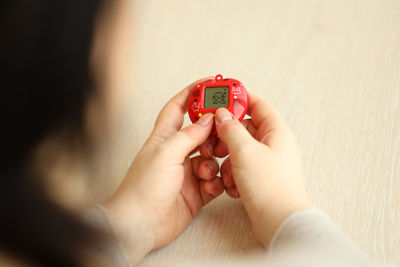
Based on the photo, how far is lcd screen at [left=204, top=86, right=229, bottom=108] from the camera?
0.65 metres

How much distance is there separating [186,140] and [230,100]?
12 centimetres

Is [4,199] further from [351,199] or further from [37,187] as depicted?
[351,199]

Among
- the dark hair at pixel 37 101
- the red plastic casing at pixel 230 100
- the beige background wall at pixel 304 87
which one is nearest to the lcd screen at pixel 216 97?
the red plastic casing at pixel 230 100

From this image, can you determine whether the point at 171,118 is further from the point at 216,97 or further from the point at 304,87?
the point at 304,87

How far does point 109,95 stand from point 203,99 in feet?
0.87

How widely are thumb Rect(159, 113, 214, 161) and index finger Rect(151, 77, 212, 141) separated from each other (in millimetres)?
61

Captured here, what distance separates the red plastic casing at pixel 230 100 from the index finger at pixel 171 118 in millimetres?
24

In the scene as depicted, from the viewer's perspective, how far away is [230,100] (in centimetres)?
64

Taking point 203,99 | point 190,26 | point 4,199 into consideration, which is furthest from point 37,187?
point 190,26

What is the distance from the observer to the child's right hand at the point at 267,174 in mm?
512

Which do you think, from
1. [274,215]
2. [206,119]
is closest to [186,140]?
[206,119]

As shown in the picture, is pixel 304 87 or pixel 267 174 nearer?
pixel 267 174

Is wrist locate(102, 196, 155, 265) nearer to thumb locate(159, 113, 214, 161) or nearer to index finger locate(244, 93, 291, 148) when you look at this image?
thumb locate(159, 113, 214, 161)

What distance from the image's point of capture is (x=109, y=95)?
411 millimetres
